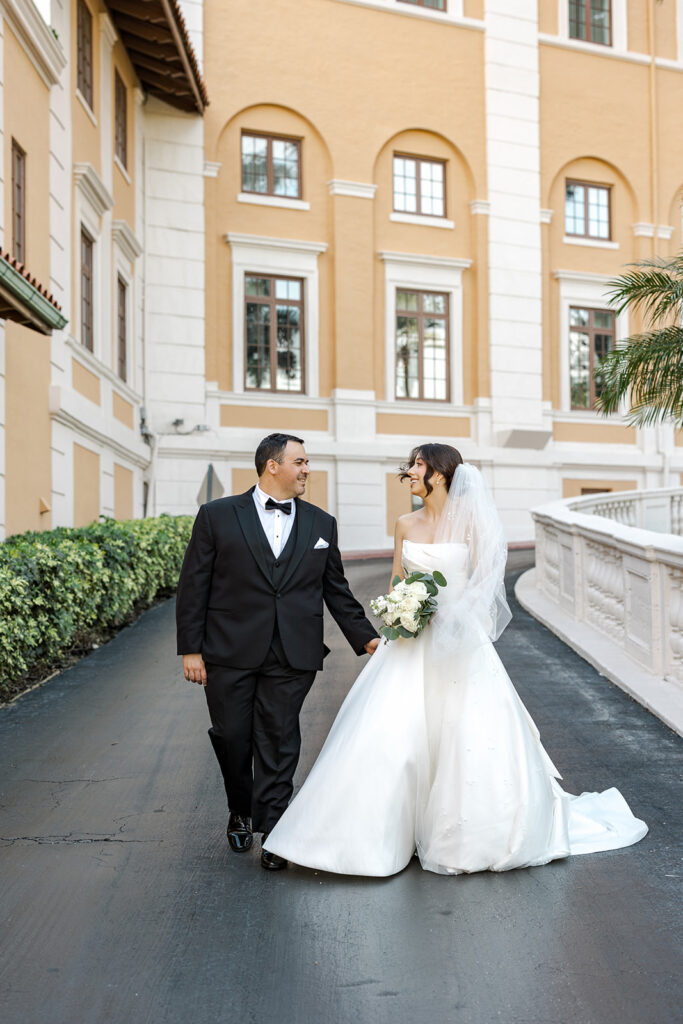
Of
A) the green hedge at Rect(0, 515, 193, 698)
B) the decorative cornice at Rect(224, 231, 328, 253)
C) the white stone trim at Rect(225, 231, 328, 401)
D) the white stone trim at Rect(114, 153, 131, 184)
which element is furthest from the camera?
the white stone trim at Rect(225, 231, 328, 401)

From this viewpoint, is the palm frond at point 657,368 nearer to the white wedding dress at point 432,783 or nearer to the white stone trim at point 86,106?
the white wedding dress at point 432,783

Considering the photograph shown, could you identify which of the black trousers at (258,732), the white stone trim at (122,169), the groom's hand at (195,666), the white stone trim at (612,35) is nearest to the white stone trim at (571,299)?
the white stone trim at (612,35)

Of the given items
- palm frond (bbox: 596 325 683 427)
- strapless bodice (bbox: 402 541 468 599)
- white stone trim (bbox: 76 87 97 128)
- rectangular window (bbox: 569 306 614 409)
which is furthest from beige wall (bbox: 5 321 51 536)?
rectangular window (bbox: 569 306 614 409)

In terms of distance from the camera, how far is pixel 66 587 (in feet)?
30.3

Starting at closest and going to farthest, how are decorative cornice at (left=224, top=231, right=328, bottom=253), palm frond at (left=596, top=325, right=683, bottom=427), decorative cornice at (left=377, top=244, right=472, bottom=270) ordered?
1. palm frond at (left=596, top=325, right=683, bottom=427)
2. decorative cornice at (left=224, top=231, right=328, bottom=253)
3. decorative cornice at (left=377, top=244, right=472, bottom=270)

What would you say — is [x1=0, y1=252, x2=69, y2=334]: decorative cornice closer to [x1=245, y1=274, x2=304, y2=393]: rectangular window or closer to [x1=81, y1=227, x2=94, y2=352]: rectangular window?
[x1=81, y1=227, x2=94, y2=352]: rectangular window

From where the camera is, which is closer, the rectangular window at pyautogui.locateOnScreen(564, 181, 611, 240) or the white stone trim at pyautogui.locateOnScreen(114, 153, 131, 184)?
the white stone trim at pyautogui.locateOnScreen(114, 153, 131, 184)

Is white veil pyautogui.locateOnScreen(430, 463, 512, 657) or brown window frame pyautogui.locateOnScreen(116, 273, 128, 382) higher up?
brown window frame pyautogui.locateOnScreen(116, 273, 128, 382)

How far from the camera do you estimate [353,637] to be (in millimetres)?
5059

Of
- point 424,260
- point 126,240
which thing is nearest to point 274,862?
point 126,240

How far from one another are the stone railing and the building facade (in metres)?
9.85

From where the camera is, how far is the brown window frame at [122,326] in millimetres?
20516

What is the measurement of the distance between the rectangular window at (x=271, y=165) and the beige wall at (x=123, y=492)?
320 inches

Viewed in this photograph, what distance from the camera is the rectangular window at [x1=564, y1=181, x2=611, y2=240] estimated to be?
89.2 ft
